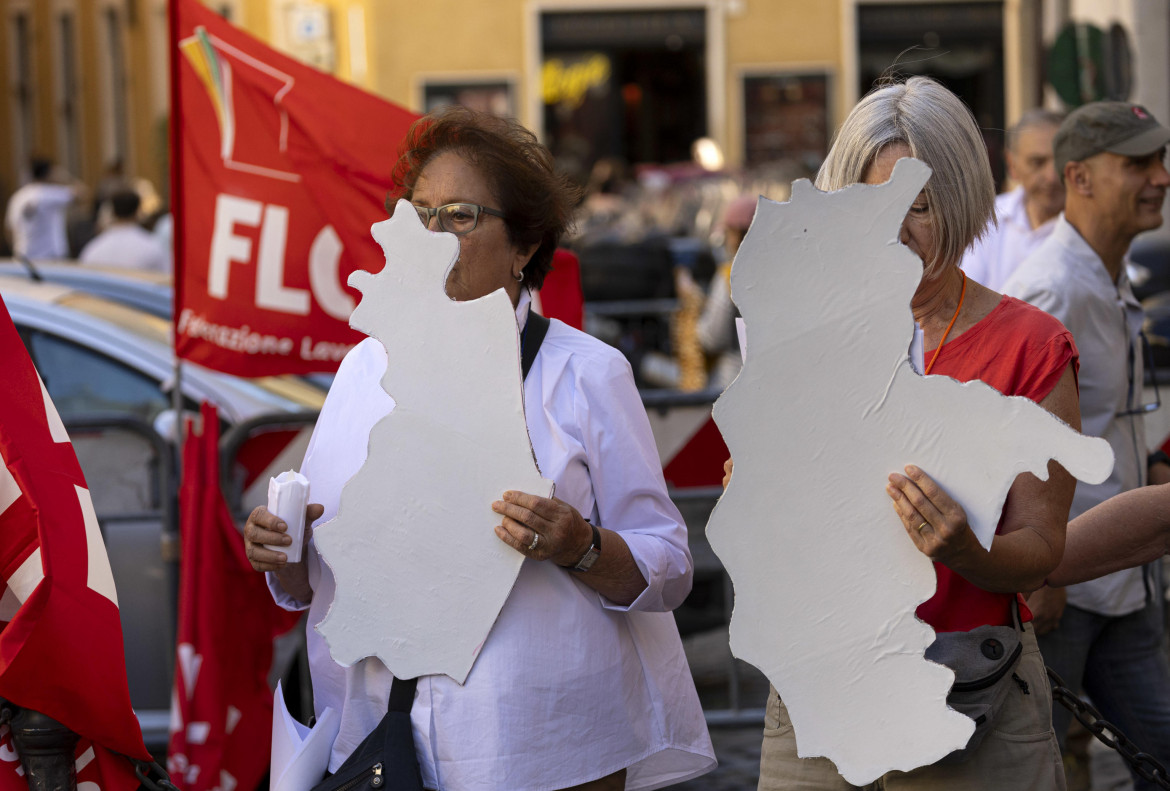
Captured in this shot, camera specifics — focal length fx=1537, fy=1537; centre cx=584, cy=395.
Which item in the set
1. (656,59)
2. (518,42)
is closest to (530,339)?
(518,42)

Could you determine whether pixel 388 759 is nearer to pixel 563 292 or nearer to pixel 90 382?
pixel 563 292

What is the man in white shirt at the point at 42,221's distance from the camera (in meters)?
14.2

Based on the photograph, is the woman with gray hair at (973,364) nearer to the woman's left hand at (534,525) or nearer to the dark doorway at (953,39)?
the woman's left hand at (534,525)

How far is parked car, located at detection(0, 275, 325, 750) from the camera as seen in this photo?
494cm

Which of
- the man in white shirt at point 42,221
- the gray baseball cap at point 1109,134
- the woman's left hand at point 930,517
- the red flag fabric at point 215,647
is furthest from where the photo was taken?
the man in white shirt at point 42,221

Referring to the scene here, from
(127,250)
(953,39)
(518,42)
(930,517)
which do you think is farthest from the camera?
(953,39)

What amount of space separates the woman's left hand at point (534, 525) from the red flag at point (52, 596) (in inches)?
28.9

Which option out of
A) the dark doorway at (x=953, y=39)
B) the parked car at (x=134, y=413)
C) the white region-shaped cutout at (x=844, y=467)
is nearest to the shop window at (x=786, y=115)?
the dark doorway at (x=953, y=39)

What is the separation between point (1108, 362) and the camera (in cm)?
356

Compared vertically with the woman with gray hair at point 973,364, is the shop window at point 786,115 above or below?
above

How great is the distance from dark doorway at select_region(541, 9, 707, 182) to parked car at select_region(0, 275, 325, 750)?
17097 millimetres

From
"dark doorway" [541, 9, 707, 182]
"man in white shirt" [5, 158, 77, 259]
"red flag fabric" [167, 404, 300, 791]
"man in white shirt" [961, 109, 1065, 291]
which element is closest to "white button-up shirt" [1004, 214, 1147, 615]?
"man in white shirt" [961, 109, 1065, 291]

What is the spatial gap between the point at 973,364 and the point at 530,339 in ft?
2.46

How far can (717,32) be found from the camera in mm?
22266
